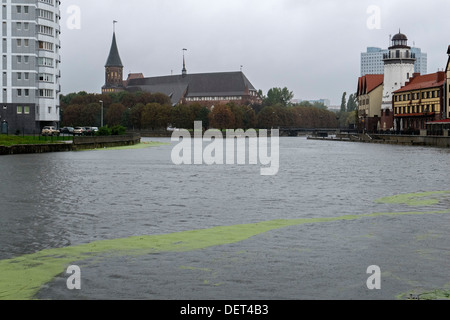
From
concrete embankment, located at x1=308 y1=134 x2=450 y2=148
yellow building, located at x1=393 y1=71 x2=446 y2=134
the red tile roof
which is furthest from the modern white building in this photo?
the red tile roof

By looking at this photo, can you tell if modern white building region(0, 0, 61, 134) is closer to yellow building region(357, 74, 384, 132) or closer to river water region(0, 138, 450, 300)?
yellow building region(357, 74, 384, 132)

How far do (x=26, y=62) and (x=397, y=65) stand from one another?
85302 millimetres

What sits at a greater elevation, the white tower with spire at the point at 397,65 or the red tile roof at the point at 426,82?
the white tower with spire at the point at 397,65

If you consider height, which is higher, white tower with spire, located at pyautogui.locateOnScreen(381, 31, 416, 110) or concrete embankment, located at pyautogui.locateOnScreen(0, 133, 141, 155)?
white tower with spire, located at pyautogui.locateOnScreen(381, 31, 416, 110)

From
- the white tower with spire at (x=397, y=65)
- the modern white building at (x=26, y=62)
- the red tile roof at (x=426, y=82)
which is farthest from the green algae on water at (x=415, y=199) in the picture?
the white tower with spire at (x=397, y=65)

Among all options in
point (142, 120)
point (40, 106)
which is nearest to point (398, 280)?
point (40, 106)

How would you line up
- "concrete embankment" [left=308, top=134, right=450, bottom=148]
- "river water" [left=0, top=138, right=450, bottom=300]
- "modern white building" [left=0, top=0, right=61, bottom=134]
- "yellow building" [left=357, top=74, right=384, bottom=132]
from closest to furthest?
1. "river water" [left=0, top=138, right=450, bottom=300]
2. "concrete embankment" [left=308, top=134, right=450, bottom=148]
3. "modern white building" [left=0, top=0, right=61, bottom=134]
4. "yellow building" [left=357, top=74, right=384, bottom=132]

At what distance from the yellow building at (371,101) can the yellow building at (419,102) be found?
12.0m

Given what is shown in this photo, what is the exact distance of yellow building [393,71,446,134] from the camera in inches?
4744

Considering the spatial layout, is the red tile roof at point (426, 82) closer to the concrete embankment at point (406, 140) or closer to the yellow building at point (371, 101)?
the yellow building at point (371, 101)

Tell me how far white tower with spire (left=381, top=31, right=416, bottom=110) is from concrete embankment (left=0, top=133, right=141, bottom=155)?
7812 centimetres

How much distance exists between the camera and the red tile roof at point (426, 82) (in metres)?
123

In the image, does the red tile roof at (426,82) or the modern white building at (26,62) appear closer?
the modern white building at (26,62)
